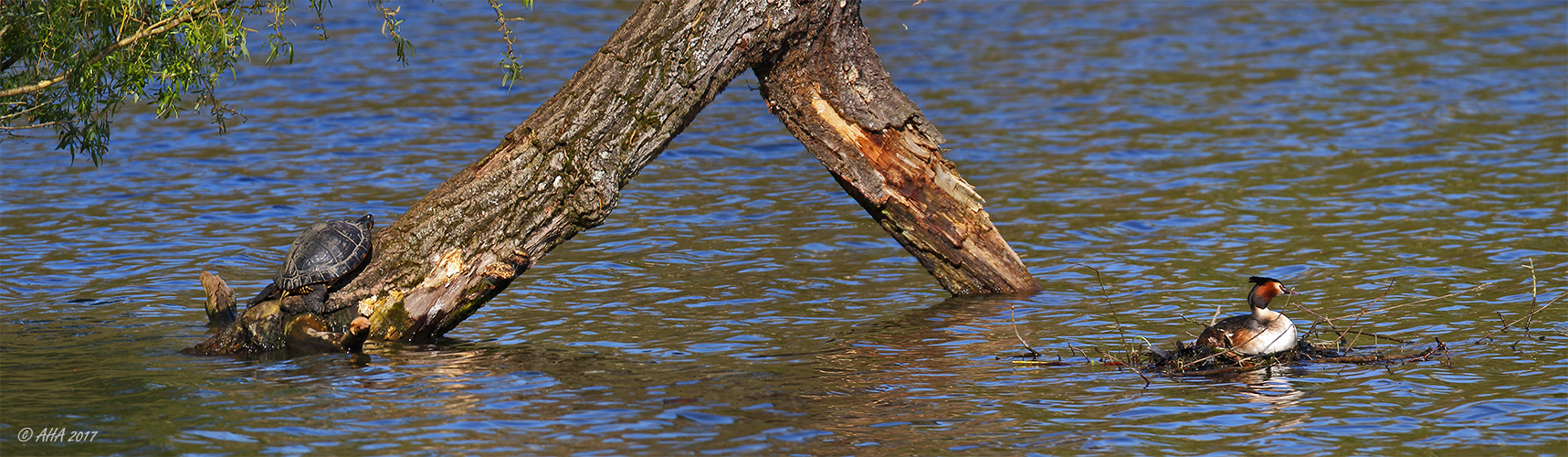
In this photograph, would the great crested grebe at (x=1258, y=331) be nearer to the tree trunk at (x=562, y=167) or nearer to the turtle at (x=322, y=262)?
the tree trunk at (x=562, y=167)

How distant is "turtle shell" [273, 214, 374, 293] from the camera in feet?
34.3

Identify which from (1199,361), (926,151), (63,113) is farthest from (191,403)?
(1199,361)

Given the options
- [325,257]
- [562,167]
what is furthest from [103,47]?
[562,167]

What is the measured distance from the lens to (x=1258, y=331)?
990cm

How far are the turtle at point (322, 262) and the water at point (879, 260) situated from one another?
500 millimetres

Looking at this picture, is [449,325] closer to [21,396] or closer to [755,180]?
[21,396]

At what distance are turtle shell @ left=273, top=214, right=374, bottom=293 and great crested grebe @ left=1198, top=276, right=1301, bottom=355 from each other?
19.4 feet

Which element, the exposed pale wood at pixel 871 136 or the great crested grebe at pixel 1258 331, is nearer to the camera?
the great crested grebe at pixel 1258 331

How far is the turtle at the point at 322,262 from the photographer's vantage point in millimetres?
10461

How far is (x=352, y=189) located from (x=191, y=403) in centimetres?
789

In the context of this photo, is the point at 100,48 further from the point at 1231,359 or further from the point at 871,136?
the point at 1231,359

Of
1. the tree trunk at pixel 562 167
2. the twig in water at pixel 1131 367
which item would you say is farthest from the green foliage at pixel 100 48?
the twig in water at pixel 1131 367

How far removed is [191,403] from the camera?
30.5 feet
